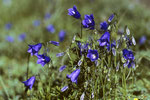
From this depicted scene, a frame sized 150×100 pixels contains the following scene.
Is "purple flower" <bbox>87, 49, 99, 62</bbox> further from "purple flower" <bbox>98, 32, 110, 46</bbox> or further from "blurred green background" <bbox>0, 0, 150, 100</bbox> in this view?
"blurred green background" <bbox>0, 0, 150, 100</bbox>

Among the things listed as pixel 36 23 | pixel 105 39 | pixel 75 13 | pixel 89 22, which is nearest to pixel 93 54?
pixel 105 39

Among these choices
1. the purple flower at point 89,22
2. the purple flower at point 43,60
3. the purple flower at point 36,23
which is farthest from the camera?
the purple flower at point 36,23

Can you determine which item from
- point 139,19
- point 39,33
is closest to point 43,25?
point 39,33

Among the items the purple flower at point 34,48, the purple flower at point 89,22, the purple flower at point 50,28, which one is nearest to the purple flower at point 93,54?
the purple flower at point 89,22

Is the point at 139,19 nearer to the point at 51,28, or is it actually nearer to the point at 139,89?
the point at 51,28

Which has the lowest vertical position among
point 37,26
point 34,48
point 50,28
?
point 34,48

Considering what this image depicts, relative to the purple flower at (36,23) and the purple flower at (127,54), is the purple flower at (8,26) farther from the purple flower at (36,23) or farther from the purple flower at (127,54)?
the purple flower at (127,54)

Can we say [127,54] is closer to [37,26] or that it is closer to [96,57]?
[96,57]

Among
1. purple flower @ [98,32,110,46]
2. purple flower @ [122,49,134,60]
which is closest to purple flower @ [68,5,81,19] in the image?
purple flower @ [98,32,110,46]
